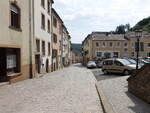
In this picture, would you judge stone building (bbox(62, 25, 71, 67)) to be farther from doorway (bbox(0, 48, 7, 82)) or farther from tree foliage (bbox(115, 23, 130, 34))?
tree foliage (bbox(115, 23, 130, 34))

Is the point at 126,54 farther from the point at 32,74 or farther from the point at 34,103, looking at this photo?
the point at 34,103

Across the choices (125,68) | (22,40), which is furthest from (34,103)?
(125,68)

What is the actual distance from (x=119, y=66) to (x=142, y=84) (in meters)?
12.1

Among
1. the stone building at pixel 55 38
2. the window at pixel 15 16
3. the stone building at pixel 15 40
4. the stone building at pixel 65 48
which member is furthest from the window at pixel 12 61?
the stone building at pixel 65 48

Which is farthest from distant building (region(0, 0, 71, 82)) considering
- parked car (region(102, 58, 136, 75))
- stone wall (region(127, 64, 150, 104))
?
parked car (region(102, 58, 136, 75))

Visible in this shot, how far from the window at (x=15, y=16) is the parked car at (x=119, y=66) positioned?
35.9 feet

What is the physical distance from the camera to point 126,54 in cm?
5403

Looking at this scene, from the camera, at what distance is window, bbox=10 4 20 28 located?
46.5ft

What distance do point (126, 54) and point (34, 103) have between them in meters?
49.2

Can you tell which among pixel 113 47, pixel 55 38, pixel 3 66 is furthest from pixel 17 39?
pixel 113 47

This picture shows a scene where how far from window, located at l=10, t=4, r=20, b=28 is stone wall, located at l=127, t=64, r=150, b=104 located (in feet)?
31.8

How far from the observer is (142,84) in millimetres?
8117

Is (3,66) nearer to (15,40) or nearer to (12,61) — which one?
(12,61)

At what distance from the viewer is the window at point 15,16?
14164mm
